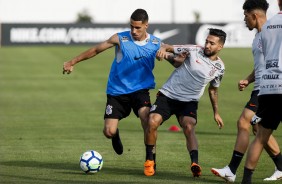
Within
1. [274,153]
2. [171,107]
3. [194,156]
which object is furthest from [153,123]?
[274,153]

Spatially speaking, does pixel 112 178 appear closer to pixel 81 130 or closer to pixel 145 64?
pixel 145 64

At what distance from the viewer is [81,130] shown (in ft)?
61.1

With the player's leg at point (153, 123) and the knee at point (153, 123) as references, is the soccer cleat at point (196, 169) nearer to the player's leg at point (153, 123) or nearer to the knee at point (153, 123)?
the player's leg at point (153, 123)

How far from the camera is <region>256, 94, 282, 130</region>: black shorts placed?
34.3ft

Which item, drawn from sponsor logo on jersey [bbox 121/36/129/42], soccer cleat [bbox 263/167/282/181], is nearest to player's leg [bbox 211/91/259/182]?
soccer cleat [bbox 263/167/282/181]

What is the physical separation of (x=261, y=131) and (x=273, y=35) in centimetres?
115

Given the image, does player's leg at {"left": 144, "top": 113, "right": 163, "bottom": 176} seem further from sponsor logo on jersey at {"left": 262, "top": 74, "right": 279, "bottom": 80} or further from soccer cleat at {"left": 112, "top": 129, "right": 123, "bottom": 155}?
sponsor logo on jersey at {"left": 262, "top": 74, "right": 279, "bottom": 80}

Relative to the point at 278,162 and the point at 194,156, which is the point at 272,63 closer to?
the point at 278,162

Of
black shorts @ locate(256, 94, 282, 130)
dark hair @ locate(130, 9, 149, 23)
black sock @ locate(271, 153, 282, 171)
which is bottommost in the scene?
black sock @ locate(271, 153, 282, 171)

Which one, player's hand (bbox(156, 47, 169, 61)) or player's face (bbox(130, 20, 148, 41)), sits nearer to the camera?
player's hand (bbox(156, 47, 169, 61))

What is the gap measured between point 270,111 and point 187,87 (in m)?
2.57

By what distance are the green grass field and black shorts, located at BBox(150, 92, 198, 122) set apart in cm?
80

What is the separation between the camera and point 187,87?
12969 mm

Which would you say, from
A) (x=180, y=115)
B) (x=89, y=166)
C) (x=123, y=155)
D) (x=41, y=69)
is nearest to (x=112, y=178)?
(x=89, y=166)
